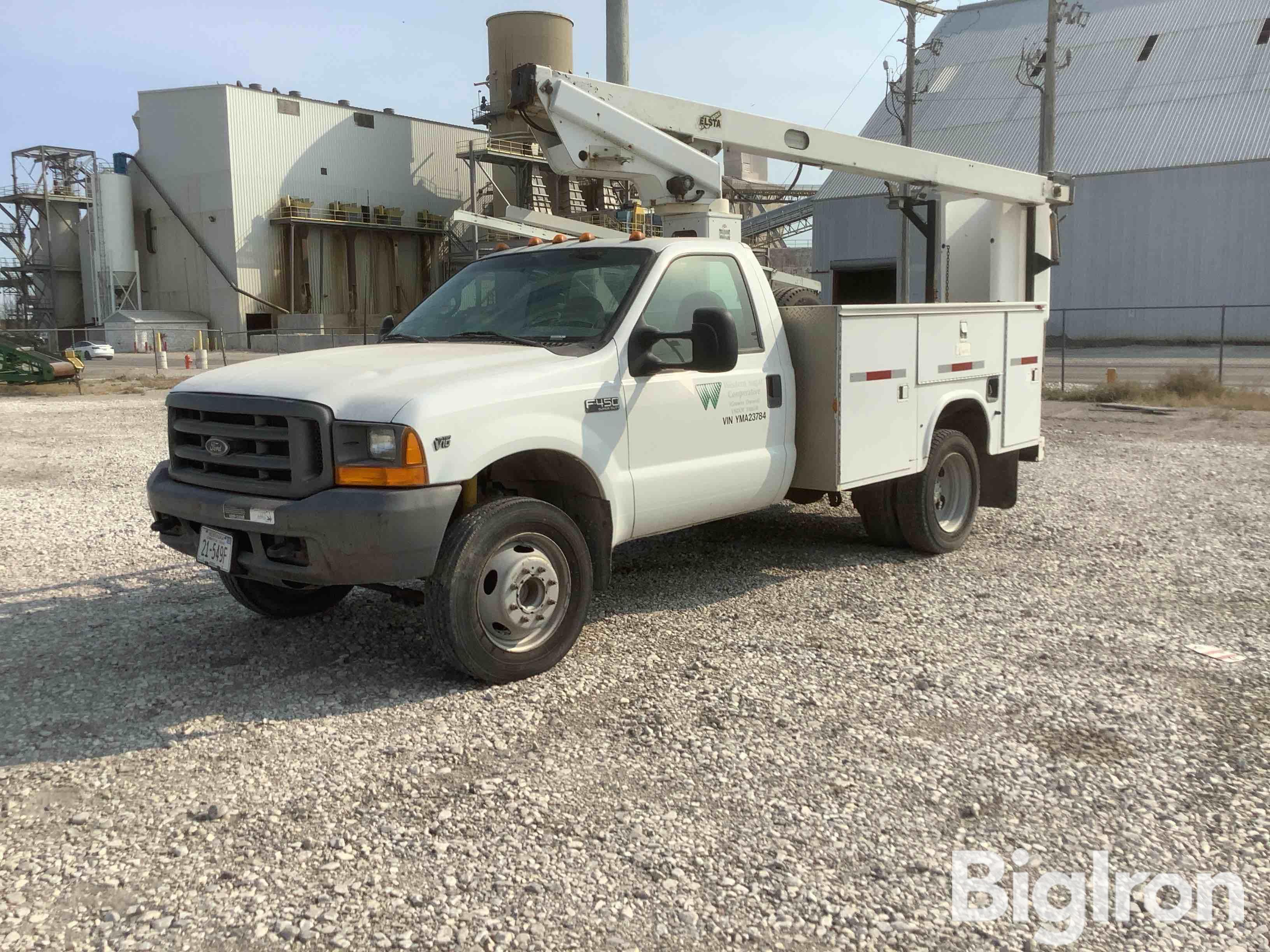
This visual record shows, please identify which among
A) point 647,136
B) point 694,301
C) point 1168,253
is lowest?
point 694,301

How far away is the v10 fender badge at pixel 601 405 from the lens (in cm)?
543

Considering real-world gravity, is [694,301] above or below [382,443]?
above

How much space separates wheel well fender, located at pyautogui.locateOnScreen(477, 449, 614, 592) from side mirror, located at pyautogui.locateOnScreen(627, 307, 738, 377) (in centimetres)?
65

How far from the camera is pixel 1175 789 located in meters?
4.03

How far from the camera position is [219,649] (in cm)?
585

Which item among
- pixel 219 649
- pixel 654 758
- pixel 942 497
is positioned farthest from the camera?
pixel 942 497

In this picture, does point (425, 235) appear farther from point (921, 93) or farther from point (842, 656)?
point (842, 656)

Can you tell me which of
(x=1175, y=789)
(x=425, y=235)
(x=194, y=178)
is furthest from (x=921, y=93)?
(x=1175, y=789)

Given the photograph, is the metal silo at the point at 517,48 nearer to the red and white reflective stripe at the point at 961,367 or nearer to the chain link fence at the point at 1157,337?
the chain link fence at the point at 1157,337

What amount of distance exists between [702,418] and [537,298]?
3.82 ft

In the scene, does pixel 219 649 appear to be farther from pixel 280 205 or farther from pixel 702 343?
pixel 280 205

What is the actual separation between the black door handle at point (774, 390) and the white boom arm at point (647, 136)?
152 centimetres

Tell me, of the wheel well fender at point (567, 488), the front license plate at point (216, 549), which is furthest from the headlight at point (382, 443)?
the front license plate at point (216, 549)

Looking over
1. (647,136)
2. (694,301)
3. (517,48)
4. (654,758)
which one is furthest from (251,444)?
(517,48)
